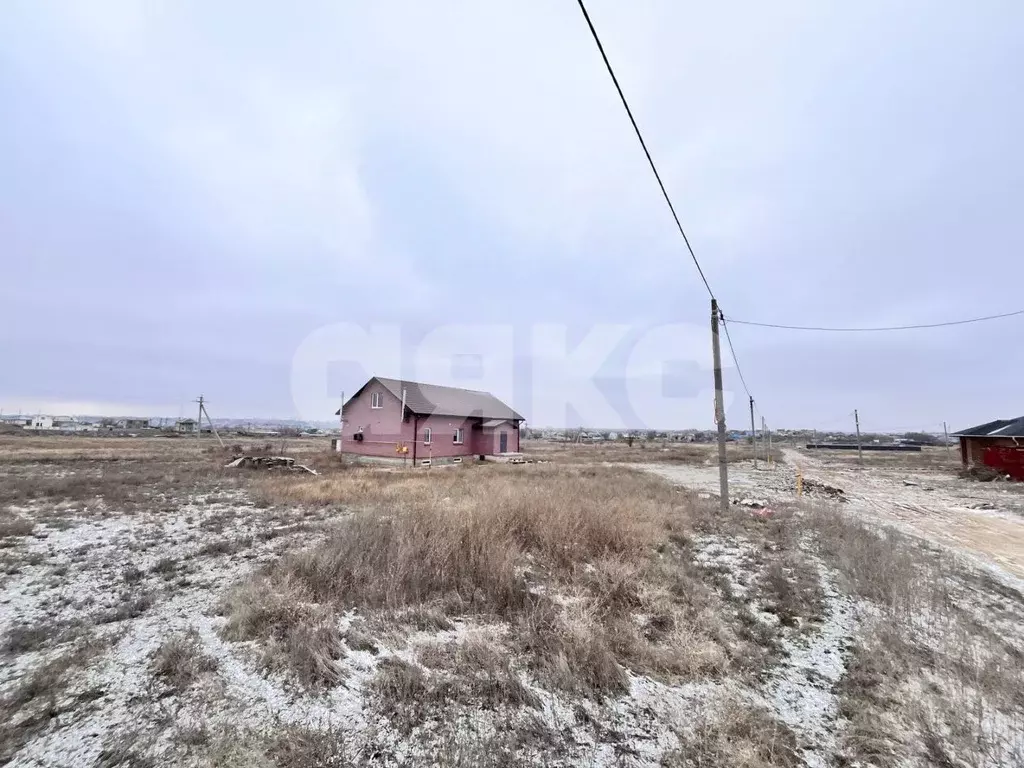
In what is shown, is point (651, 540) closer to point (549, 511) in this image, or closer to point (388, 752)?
point (549, 511)

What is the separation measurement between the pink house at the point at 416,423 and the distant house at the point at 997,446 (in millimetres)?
26986

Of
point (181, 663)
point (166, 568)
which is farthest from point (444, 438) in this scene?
point (181, 663)

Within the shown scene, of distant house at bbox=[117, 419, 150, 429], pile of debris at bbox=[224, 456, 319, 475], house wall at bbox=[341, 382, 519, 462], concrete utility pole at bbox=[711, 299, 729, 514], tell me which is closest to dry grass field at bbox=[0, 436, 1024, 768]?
concrete utility pole at bbox=[711, 299, 729, 514]

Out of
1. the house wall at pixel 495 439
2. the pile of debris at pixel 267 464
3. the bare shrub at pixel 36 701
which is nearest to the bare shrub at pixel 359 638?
the bare shrub at pixel 36 701

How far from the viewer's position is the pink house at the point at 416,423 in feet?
81.5

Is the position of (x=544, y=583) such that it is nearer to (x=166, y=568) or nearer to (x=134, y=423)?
(x=166, y=568)

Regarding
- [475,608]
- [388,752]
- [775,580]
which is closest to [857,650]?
[775,580]

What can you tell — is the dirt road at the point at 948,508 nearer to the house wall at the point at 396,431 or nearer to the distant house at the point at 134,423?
the house wall at the point at 396,431

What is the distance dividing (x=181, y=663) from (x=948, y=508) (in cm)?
1995

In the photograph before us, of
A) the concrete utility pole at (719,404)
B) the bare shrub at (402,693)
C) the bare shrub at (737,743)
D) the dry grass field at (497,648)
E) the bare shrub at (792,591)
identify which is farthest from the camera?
the concrete utility pole at (719,404)

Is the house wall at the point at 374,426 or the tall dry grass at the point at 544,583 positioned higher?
the house wall at the point at 374,426

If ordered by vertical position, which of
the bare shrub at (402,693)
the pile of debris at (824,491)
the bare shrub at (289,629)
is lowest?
the pile of debris at (824,491)

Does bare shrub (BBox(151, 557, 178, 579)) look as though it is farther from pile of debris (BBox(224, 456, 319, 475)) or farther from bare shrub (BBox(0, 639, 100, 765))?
pile of debris (BBox(224, 456, 319, 475))

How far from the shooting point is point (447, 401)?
29203 millimetres
